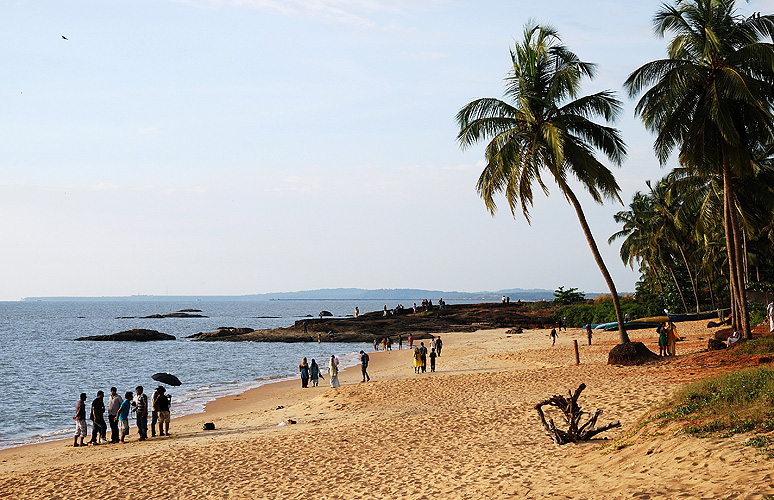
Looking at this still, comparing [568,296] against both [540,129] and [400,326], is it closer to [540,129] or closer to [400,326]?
[400,326]

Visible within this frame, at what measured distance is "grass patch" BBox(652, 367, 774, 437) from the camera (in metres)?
9.42

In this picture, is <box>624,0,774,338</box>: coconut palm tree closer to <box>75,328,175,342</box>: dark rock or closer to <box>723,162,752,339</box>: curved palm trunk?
<box>723,162,752,339</box>: curved palm trunk

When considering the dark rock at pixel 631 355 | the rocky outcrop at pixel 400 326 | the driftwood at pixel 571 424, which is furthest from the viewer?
the rocky outcrop at pixel 400 326

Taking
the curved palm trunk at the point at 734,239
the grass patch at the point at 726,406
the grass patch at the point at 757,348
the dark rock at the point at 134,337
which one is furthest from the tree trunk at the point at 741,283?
the dark rock at the point at 134,337

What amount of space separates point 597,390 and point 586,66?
13.3 meters

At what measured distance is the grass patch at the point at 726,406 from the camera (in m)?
9.42

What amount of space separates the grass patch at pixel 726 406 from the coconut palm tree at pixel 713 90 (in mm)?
11764

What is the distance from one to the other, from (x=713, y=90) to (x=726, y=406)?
47.9 feet

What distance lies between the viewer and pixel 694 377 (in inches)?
703

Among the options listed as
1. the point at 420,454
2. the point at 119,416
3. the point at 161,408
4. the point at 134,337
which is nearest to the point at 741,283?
the point at 420,454

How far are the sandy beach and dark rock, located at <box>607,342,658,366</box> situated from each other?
1003 mm

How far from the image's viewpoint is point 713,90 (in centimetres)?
2133

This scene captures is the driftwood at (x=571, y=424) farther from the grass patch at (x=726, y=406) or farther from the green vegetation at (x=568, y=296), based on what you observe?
the green vegetation at (x=568, y=296)

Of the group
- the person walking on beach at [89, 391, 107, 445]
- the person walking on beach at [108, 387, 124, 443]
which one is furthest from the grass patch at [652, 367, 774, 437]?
the person walking on beach at [89, 391, 107, 445]
